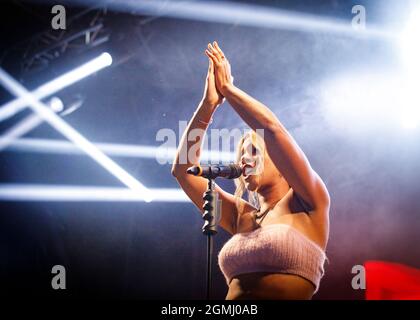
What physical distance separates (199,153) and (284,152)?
0.56 meters

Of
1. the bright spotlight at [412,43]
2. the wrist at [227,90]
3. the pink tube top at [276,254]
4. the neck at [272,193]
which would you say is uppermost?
the bright spotlight at [412,43]

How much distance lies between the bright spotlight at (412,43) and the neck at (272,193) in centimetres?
134

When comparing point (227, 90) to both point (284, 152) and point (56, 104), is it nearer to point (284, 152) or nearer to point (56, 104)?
point (284, 152)

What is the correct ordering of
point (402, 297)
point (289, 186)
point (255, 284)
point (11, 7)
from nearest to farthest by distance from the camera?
point (255, 284) → point (289, 186) → point (402, 297) → point (11, 7)

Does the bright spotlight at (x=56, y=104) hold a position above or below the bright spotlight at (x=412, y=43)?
below

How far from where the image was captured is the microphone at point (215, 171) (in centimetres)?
213

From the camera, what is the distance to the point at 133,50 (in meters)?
3.18

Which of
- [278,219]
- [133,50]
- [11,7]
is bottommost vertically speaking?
[278,219]

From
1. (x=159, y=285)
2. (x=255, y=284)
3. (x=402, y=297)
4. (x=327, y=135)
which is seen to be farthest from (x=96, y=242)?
(x=402, y=297)

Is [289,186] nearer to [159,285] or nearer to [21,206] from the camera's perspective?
[159,285]

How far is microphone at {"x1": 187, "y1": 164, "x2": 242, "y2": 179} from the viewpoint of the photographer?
213 centimetres

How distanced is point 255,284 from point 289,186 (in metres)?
0.53

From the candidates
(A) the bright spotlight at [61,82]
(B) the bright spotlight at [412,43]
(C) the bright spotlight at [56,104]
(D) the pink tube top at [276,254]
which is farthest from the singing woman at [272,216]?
(B) the bright spotlight at [412,43]

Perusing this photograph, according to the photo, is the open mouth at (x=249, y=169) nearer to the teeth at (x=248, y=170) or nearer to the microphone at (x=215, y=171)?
the teeth at (x=248, y=170)
